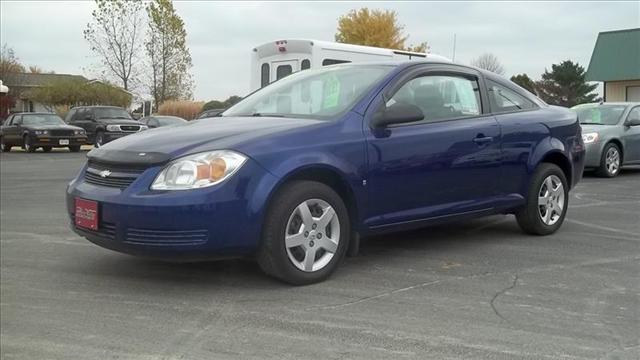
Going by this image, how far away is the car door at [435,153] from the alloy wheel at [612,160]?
705cm

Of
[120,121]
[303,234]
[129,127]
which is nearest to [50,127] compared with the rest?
[120,121]

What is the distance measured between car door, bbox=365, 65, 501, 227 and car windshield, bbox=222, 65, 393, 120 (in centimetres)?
24

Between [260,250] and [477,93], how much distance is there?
8.44 ft

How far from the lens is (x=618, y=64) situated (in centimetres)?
2619

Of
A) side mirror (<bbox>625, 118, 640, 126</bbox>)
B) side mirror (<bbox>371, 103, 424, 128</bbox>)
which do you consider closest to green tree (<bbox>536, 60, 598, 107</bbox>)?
side mirror (<bbox>625, 118, 640, 126</bbox>)

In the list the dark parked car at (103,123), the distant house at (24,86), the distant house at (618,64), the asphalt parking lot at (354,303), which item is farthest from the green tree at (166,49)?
the asphalt parking lot at (354,303)

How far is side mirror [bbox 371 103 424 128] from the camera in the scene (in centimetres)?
496

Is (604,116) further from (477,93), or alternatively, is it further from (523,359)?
(523,359)

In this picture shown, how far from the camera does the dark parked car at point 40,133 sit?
23.1m

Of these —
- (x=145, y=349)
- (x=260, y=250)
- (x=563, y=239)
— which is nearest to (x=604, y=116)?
(x=563, y=239)

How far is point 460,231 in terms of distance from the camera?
6609mm

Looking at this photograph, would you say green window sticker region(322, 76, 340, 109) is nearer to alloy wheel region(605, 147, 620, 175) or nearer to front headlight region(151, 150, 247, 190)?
front headlight region(151, 150, 247, 190)

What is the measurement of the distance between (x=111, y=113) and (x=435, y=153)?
22261mm

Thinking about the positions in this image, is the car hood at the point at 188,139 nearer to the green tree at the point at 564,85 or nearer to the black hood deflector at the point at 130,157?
the black hood deflector at the point at 130,157
